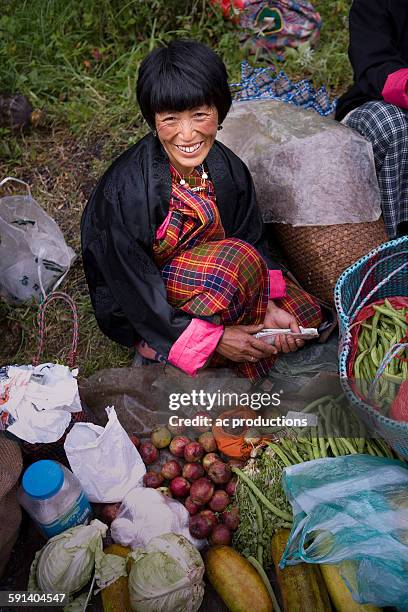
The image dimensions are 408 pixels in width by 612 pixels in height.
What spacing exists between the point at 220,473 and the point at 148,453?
275 mm

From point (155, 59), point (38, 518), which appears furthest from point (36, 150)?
point (38, 518)

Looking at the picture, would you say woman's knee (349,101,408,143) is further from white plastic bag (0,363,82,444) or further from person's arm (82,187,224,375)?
white plastic bag (0,363,82,444)

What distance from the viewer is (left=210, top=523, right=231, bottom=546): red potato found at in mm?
2018

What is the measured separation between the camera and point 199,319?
7.57 feet

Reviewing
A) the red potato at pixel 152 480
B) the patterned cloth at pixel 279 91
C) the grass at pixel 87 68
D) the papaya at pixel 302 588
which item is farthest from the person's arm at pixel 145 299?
the patterned cloth at pixel 279 91

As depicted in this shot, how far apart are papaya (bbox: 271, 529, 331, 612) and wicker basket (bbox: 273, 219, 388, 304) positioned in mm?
1193

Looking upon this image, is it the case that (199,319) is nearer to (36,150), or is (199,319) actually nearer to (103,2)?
(36,150)

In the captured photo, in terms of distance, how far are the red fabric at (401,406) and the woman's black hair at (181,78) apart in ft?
3.50

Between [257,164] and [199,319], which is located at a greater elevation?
[257,164]

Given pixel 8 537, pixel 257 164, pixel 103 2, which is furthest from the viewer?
pixel 103 2

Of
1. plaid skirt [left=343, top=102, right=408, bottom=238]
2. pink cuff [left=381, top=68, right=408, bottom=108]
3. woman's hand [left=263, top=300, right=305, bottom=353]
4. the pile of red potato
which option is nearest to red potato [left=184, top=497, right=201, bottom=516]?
the pile of red potato

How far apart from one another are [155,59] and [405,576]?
1673 mm

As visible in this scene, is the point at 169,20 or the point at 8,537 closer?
the point at 8,537

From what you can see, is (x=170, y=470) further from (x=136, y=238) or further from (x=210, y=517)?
(x=136, y=238)
